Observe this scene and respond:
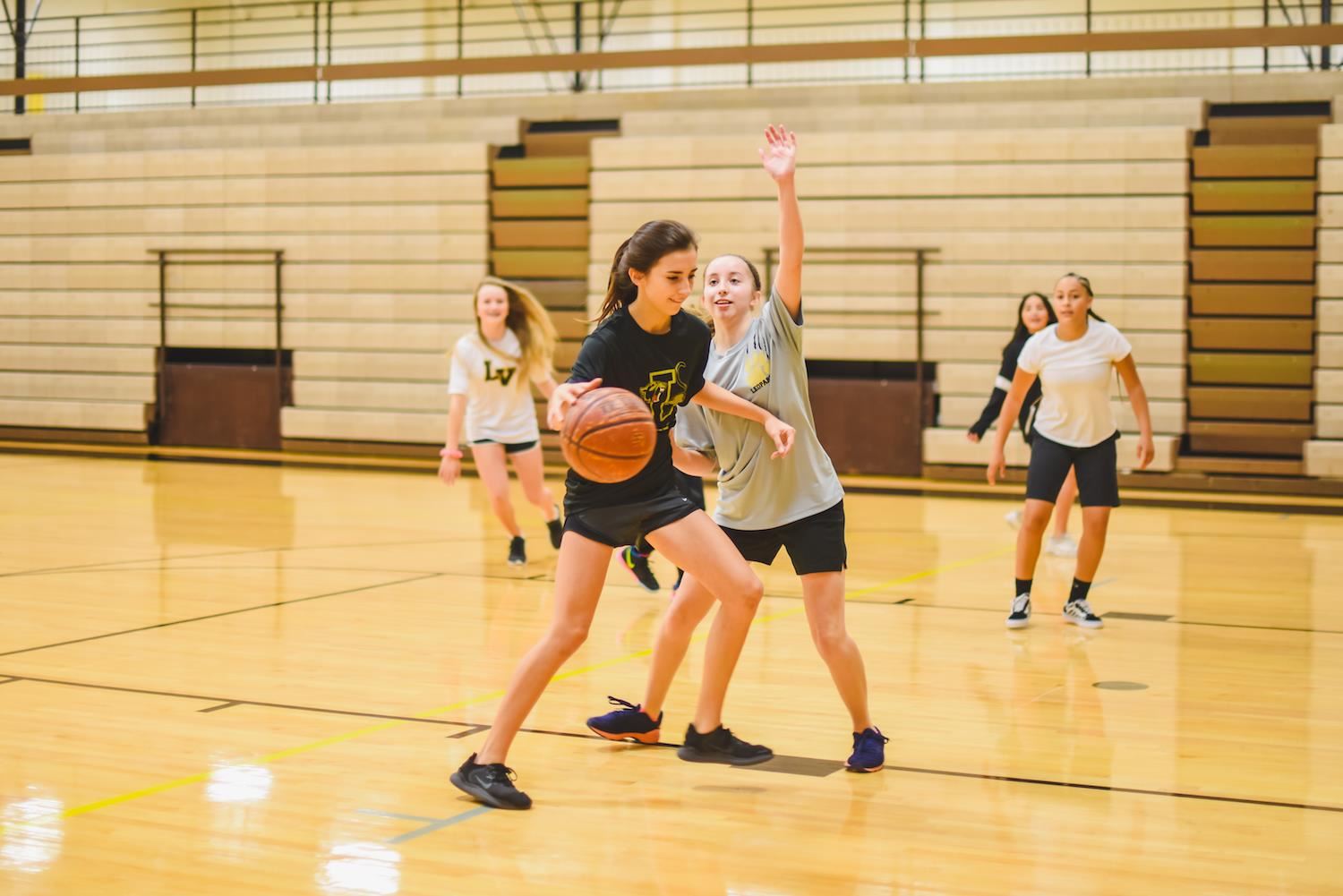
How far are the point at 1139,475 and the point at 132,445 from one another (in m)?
10.6

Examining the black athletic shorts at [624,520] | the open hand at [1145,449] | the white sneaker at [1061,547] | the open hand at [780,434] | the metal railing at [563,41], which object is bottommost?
the white sneaker at [1061,547]

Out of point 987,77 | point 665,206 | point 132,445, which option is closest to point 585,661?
point 665,206

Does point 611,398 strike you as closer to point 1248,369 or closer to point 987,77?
point 1248,369

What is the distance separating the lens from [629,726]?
4434mm

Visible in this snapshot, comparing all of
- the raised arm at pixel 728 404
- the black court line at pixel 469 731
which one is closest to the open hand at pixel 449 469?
the black court line at pixel 469 731

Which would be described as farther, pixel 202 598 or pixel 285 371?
pixel 285 371

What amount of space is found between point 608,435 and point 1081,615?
3.70 metres

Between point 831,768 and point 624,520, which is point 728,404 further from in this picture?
point 831,768

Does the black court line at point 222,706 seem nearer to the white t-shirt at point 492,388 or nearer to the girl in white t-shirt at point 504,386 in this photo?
the girl in white t-shirt at point 504,386

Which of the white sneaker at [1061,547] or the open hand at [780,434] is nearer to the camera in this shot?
the open hand at [780,434]

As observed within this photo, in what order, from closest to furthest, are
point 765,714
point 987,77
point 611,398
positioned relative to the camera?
1. point 611,398
2. point 765,714
3. point 987,77

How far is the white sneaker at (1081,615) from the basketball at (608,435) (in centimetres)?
354

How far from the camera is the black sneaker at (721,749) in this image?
4227 millimetres

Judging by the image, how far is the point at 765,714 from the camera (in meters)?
4.83
